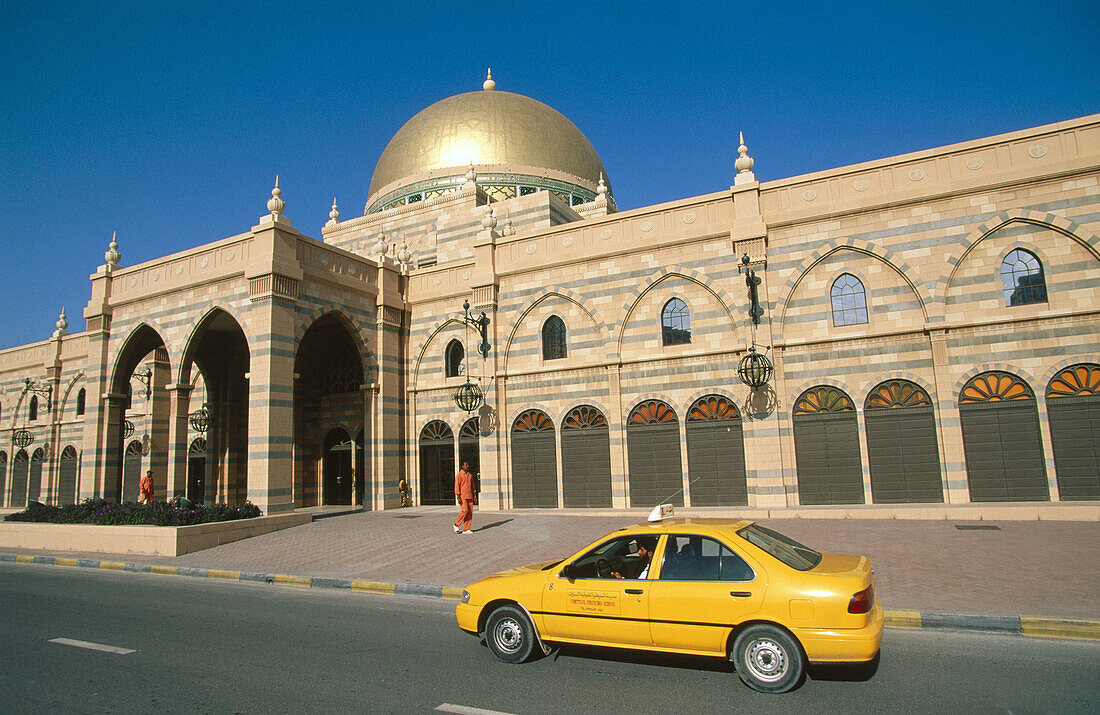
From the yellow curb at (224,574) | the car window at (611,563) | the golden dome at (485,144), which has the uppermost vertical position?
the golden dome at (485,144)

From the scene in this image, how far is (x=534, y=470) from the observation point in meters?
21.1

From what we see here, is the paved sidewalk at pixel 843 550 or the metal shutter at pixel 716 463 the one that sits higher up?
the metal shutter at pixel 716 463

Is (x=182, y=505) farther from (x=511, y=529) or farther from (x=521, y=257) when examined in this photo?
(x=521, y=257)

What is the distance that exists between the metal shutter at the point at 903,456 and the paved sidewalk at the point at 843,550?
5.40ft

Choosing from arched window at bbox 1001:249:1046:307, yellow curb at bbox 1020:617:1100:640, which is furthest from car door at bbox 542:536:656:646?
arched window at bbox 1001:249:1046:307

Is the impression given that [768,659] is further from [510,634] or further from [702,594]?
[510,634]

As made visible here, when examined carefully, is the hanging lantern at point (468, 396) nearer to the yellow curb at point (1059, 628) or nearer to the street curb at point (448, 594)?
the street curb at point (448, 594)

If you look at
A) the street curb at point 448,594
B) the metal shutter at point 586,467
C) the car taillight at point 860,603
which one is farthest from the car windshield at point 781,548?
the metal shutter at point 586,467

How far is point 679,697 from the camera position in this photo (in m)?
5.22

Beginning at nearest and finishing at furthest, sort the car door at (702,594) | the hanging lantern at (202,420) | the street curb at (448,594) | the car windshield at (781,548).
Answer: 1. the car door at (702,594)
2. the car windshield at (781,548)
3. the street curb at (448,594)
4. the hanging lantern at (202,420)

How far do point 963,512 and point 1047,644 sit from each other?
31.3 ft

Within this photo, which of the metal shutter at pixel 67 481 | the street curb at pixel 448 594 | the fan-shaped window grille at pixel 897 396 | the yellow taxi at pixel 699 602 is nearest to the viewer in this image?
the yellow taxi at pixel 699 602

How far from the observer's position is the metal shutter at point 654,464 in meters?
19.0

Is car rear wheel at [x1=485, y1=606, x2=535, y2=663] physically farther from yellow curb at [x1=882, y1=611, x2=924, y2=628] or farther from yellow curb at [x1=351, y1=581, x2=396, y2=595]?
yellow curb at [x1=351, y1=581, x2=396, y2=595]
